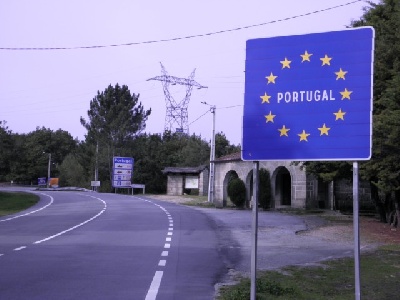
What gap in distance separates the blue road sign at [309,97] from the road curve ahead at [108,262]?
3.59 metres

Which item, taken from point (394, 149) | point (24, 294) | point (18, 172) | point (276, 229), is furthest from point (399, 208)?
point (18, 172)

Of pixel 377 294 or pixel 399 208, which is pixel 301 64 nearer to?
pixel 377 294

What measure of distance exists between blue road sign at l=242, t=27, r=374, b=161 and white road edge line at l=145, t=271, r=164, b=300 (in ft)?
11.1

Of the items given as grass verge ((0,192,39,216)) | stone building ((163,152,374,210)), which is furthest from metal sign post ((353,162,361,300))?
grass verge ((0,192,39,216))

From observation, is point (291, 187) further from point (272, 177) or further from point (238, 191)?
point (238, 191)

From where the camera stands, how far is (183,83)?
79.8 metres

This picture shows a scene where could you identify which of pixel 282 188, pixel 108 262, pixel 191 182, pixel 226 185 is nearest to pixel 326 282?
pixel 108 262

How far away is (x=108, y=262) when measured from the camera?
13195 millimetres

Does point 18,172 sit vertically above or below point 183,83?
below

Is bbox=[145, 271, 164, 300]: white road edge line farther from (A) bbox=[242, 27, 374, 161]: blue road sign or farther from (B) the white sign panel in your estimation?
(B) the white sign panel

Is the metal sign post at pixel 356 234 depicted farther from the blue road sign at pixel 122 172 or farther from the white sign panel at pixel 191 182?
the blue road sign at pixel 122 172

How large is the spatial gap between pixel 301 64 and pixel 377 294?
4989 millimetres

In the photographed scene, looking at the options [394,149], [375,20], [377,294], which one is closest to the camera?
[377,294]

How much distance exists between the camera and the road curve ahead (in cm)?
976
